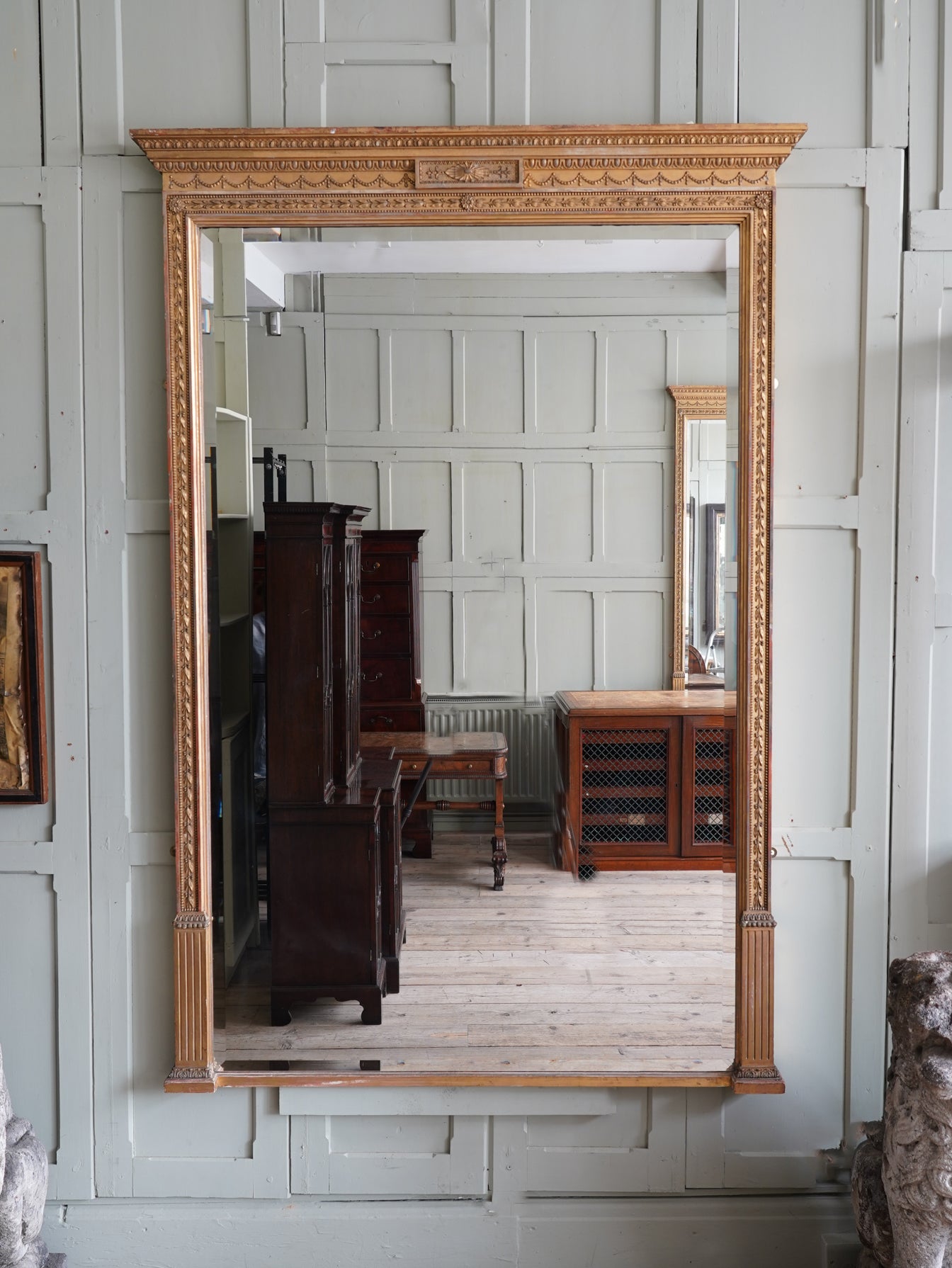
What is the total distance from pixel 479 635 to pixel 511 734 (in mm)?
250

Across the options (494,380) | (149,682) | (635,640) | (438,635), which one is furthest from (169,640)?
(635,640)

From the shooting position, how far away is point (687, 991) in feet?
8.09

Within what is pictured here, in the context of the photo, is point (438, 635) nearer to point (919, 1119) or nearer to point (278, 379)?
point (278, 379)

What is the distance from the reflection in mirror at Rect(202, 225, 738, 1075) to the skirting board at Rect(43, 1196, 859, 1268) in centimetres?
39

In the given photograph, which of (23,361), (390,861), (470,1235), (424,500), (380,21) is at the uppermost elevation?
(380,21)

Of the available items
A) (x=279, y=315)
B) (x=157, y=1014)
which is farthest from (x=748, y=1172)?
(x=279, y=315)

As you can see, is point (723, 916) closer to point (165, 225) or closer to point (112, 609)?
point (112, 609)

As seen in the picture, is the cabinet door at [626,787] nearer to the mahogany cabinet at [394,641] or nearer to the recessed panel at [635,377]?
the mahogany cabinet at [394,641]

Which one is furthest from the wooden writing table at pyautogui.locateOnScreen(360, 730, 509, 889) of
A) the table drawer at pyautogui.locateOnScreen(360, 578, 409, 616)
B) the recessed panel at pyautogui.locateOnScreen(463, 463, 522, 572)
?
the recessed panel at pyautogui.locateOnScreen(463, 463, 522, 572)

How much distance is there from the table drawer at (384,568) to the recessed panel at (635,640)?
490 millimetres

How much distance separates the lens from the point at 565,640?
2.45 meters

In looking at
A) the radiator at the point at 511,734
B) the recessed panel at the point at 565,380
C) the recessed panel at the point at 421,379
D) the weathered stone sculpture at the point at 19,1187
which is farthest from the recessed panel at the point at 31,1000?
the recessed panel at the point at 565,380

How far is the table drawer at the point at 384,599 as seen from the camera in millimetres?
2439

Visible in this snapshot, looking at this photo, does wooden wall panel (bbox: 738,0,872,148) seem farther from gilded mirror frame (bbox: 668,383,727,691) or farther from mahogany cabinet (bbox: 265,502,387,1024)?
mahogany cabinet (bbox: 265,502,387,1024)
